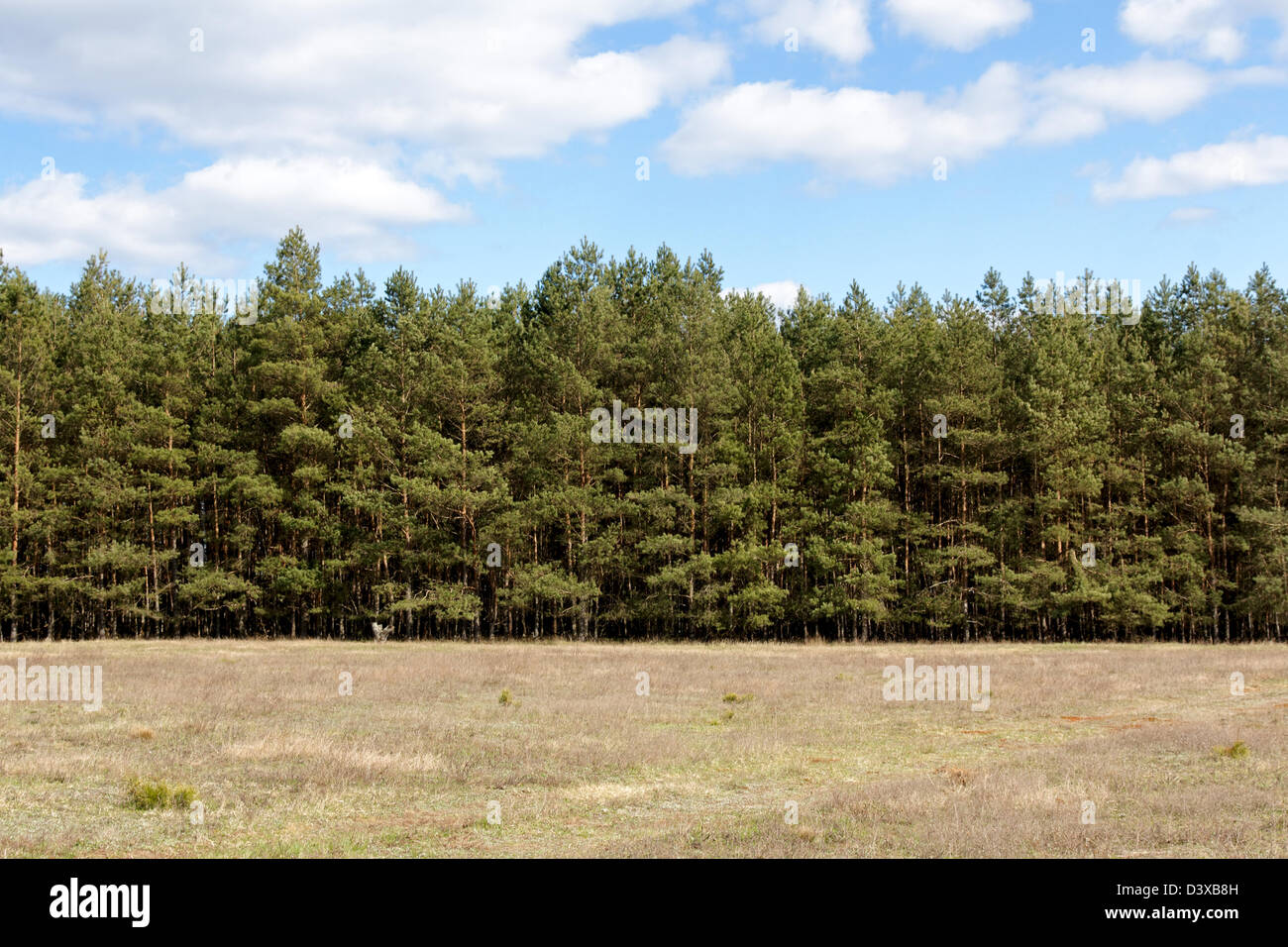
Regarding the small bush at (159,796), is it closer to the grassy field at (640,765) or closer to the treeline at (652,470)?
the grassy field at (640,765)

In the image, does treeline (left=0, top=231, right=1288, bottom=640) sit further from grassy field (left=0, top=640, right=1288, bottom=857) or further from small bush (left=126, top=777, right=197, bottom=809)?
small bush (left=126, top=777, right=197, bottom=809)

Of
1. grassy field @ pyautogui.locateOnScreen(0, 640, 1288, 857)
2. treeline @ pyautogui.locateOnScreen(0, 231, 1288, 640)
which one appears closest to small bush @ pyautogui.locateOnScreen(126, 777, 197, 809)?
grassy field @ pyautogui.locateOnScreen(0, 640, 1288, 857)

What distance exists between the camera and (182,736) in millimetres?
18328

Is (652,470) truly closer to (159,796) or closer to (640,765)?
(640,765)

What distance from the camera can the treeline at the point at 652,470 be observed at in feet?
153

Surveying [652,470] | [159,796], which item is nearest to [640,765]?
[159,796]

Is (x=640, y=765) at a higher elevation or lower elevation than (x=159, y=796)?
lower

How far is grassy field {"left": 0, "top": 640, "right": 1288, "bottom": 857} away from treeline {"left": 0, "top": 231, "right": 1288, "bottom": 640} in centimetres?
1598

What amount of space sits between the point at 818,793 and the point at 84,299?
66.5 meters

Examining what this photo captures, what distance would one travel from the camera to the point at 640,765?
16781 mm

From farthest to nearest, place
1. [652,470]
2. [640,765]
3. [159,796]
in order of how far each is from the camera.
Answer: [652,470] → [640,765] → [159,796]

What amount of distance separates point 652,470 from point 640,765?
32596 millimetres
